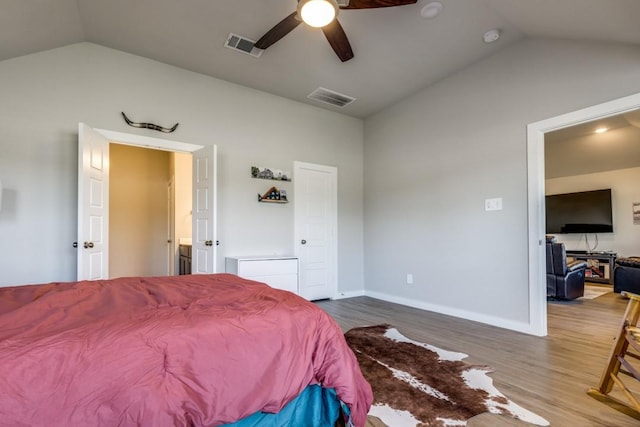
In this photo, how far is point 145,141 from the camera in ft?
11.8

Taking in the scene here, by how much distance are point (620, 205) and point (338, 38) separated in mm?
7192

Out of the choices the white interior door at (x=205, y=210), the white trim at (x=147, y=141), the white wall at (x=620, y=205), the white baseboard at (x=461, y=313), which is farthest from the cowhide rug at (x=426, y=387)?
the white wall at (x=620, y=205)

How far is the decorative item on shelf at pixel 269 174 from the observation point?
433 centimetres

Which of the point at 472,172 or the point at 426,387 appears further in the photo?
the point at 472,172

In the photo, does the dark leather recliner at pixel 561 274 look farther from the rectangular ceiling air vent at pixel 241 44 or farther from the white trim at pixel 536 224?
the rectangular ceiling air vent at pixel 241 44

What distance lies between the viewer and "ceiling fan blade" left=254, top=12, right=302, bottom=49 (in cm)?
236

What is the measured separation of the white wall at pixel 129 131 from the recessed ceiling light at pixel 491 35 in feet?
7.80

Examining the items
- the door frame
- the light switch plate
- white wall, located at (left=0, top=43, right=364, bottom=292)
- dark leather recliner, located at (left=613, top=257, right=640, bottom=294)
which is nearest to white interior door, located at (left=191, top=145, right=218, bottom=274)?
the door frame

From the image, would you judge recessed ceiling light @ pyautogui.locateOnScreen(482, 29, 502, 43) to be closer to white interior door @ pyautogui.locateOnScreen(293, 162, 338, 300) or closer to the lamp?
the lamp

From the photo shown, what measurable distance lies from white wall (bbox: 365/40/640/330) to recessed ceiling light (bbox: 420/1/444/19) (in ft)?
3.81

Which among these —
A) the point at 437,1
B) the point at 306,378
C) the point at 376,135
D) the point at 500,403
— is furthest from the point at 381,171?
the point at 306,378

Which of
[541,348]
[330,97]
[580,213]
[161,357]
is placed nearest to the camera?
[161,357]

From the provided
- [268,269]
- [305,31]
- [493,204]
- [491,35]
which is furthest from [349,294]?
[491,35]

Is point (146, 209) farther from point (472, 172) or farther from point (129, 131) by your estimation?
point (472, 172)
